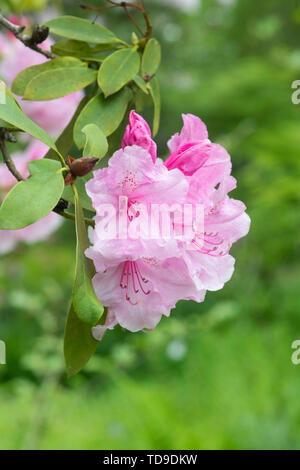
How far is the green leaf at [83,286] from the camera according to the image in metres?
0.29

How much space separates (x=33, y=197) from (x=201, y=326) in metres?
Answer: 1.64

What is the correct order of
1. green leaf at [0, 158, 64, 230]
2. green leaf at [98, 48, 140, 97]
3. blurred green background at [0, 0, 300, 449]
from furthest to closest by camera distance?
blurred green background at [0, 0, 300, 449]
green leaf at [98, 48, 140, 97]
green leaf at [0, 158, 64, 230]

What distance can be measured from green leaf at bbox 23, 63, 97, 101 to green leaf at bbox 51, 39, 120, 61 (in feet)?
0.12

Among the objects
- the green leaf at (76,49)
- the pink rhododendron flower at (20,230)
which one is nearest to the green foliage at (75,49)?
the green leaf at (76,49)

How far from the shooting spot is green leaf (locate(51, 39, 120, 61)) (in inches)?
17.1

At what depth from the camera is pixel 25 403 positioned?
1.45 meters

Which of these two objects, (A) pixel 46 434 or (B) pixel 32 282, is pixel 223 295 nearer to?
(B) pixel 32 282

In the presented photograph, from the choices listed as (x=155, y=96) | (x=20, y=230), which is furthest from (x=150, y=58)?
(x=20, y=230)

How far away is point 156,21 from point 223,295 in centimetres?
181

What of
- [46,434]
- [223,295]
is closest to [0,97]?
[46,434]

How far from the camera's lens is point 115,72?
388 millimetres

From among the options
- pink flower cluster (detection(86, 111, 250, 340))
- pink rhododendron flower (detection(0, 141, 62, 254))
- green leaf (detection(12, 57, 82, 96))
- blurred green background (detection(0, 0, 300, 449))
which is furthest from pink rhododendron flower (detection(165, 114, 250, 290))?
blurred green background (detection(0, 0, 300, 449))

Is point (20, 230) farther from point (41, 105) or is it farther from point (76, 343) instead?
point (76, 343)

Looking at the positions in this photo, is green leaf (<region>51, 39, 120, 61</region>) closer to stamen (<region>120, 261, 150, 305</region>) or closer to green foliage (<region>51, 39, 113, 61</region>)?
green foliage (<region>51, 39, 113, 61</region>)
